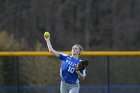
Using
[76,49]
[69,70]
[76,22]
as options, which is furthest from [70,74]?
[76,22]

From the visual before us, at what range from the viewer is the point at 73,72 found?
44.5 ft

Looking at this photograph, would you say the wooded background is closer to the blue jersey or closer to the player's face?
the blue jersey

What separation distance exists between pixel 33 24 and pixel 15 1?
4.94 feet

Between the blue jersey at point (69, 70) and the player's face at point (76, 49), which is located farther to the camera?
the blue jersey at point (69, 70)

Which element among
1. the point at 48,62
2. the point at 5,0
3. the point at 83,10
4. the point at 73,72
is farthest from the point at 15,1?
the point at 73,72

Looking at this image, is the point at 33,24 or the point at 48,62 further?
the point at 33,24

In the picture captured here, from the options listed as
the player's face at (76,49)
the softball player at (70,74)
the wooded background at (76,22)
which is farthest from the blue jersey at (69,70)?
the wooded background at (76,22)

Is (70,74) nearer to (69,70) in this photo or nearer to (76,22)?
(69,70)

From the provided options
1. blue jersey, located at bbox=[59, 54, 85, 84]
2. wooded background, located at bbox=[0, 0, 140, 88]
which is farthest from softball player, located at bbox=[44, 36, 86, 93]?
wooded background, located at bbox=[0, 0, 140, 88]

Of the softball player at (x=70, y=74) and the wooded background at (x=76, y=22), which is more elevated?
the wooded background at (x=76, y=22)

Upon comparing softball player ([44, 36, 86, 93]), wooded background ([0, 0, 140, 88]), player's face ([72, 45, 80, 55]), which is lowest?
softball player ([44, 36, 86, 93])

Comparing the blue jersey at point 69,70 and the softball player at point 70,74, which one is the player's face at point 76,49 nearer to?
the softball player at point 70,74

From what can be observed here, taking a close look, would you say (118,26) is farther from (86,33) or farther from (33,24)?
(33,24)

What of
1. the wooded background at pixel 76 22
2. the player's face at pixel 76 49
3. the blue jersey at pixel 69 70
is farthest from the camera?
the wooded background at pixel 76 22
